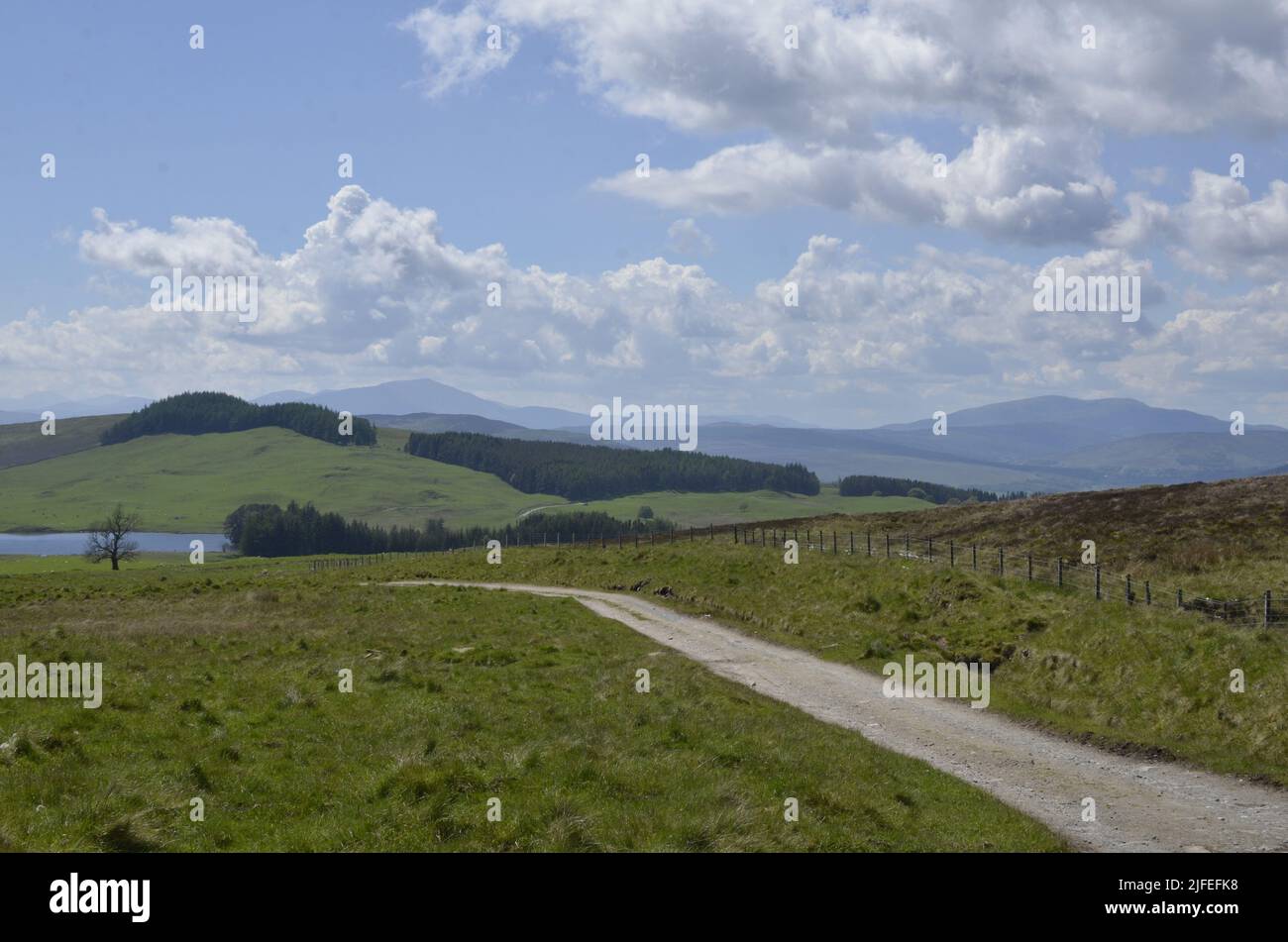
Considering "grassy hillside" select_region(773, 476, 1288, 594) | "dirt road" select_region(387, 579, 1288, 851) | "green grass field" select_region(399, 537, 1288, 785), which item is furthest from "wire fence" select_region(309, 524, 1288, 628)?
"dirt road" select_region(387, 579, 1288, 851)

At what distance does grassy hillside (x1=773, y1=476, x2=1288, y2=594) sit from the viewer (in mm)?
39719

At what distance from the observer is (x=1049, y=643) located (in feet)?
102

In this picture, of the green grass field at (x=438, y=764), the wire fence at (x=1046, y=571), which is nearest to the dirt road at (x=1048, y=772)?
the green grass field at (x=438, y=764)

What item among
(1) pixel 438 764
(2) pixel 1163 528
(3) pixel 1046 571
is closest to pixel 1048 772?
(1) pixel 438 764

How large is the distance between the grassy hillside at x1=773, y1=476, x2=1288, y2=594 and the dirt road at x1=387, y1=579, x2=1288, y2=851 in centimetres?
1614

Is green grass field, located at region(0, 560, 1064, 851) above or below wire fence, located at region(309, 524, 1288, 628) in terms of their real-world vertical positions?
below

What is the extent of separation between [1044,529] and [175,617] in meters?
46.8

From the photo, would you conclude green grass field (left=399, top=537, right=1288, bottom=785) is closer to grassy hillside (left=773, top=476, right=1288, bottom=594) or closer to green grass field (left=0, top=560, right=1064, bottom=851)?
green grass field (left=0, top=560, right=1064, bottom=851)

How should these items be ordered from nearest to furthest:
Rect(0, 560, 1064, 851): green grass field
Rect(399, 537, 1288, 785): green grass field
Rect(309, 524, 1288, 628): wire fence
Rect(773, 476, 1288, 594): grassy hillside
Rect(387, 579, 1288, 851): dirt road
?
Rect(0, 560, 1064, 851): green grass field, Rect(387, 579, 1288, 851): dirt road, Rect(399, 537, 1288, 785): green grass field, Rect(309, 524, 1288, 628): wire fence, Rect(773, 476, 1288, 594): grassy hillside

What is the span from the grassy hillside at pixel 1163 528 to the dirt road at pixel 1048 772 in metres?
16.1

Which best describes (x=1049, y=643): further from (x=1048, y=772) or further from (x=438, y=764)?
(x=438, y=764)
